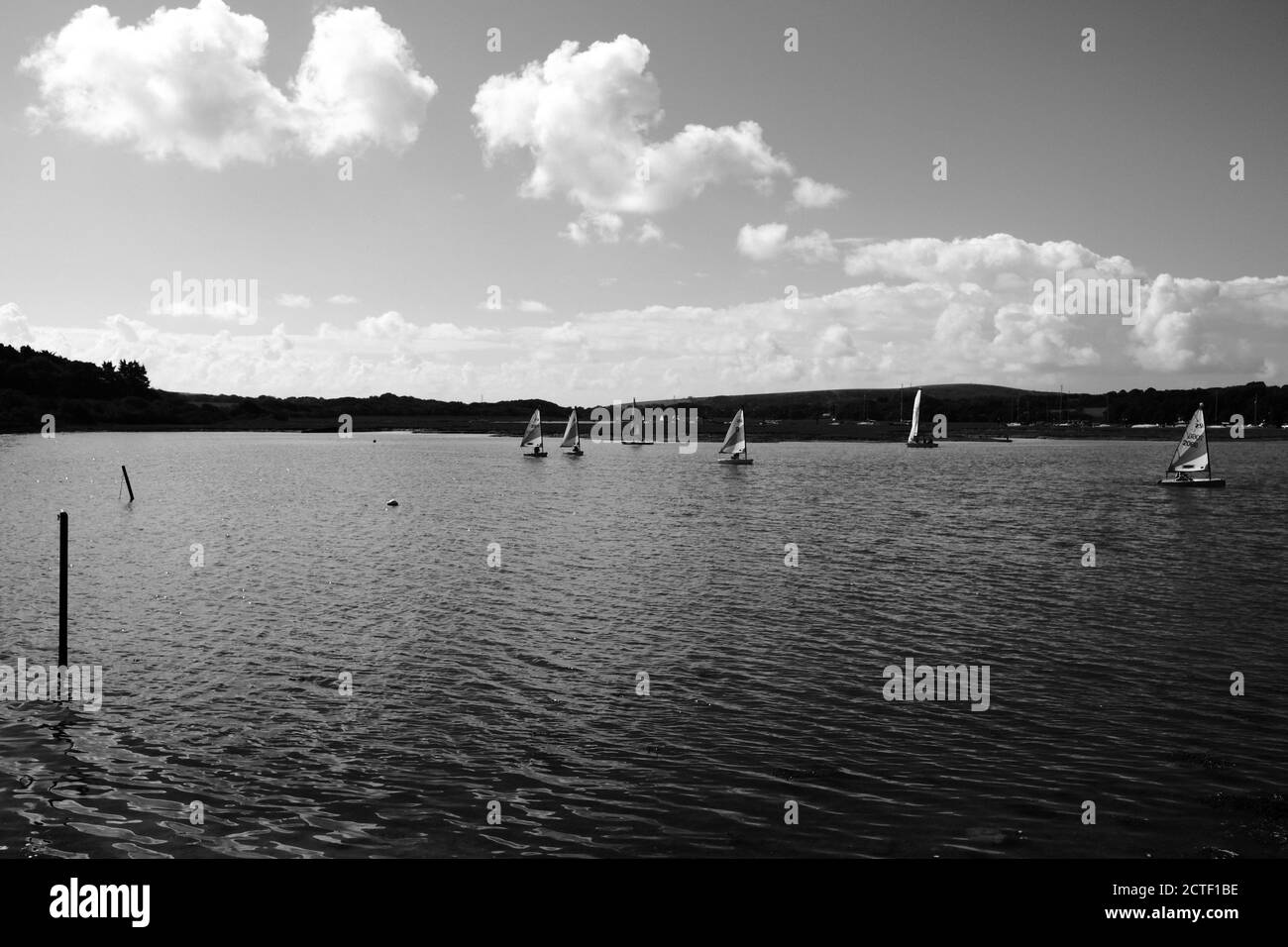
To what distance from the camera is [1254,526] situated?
213 feet

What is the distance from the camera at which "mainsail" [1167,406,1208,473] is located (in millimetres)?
94438

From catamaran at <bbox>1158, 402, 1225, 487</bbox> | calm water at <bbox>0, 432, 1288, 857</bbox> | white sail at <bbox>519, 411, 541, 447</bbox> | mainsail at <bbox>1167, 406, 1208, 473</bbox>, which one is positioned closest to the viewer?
calm water at <bbox>0, 432, 1288, 857</bbox>

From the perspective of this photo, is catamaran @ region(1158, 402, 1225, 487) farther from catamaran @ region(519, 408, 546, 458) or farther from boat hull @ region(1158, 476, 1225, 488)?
catamaran @ region(519, 408, 546, 458)

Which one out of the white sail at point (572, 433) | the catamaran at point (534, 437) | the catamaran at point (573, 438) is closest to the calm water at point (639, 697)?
the catamaran at point (534, 437)

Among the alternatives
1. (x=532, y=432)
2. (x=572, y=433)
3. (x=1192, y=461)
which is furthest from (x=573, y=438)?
(x=1192, y=461)

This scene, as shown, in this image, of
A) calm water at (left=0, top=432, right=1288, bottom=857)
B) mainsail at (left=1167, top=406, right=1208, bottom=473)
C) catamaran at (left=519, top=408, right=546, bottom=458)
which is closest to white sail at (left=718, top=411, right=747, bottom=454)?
catamaran at (left=519, top=408, right=546, bottom=458)

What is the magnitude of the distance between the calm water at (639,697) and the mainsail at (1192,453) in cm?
4232

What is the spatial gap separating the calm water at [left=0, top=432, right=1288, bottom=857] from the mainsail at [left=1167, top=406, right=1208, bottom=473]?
139ft

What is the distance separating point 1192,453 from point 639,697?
96890mm

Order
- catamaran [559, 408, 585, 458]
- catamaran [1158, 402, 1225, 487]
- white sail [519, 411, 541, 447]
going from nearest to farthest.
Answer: catamaran [1158, 402, 1225, 487]
white sail [519, 411, 541, 447]
catamaran [559, 408, 585, 458]

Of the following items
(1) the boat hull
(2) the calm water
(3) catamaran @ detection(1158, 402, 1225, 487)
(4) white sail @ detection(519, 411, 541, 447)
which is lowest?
(2) the calm water

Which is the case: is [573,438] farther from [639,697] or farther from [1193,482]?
[639,697]
